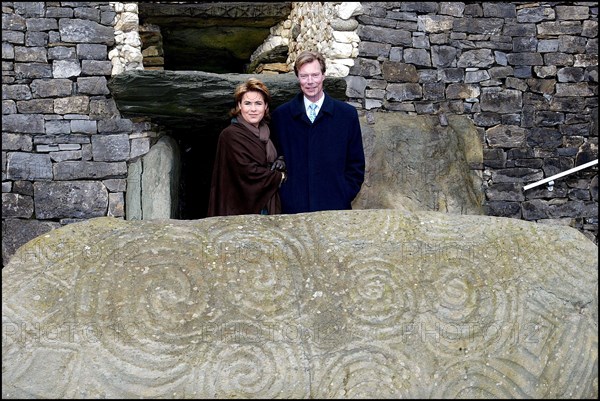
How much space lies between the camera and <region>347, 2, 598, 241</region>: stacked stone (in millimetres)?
6211

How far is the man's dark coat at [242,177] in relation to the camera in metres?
4.59

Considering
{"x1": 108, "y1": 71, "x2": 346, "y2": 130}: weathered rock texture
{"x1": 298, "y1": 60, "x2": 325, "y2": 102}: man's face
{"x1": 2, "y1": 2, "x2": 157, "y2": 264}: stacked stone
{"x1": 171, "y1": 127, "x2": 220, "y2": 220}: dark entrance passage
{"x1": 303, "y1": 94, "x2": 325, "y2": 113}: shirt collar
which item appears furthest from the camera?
{"x1": 171, "y1": 127, "x2": 220, "y2": 220}: dark entrance passage

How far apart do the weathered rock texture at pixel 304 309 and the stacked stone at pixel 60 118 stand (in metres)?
2.18

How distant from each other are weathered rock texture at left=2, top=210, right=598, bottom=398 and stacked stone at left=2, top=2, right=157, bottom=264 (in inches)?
86.0

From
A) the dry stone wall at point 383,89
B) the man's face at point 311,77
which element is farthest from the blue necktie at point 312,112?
the dry stone wall at point 383,89

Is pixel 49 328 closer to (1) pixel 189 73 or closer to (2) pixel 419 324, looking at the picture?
(2) pixel 419 324

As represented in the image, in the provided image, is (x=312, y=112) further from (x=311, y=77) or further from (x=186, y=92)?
(x=186, y=92)

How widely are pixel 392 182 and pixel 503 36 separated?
1454mm

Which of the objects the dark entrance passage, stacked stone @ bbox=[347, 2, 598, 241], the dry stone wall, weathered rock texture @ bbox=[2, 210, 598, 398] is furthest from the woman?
the dark entrance passage

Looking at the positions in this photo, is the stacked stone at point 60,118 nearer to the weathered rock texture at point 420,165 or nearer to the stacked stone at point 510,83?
the weathered rock texture at point 420,165

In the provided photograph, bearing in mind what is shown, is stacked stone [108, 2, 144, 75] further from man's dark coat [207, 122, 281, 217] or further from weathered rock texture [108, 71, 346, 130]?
man's dark coat [207, 122, 281, 217]

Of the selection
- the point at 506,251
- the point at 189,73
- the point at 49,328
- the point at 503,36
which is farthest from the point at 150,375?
the point at 503,36

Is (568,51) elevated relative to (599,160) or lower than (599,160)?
elevated

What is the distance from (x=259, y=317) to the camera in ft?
11.5
